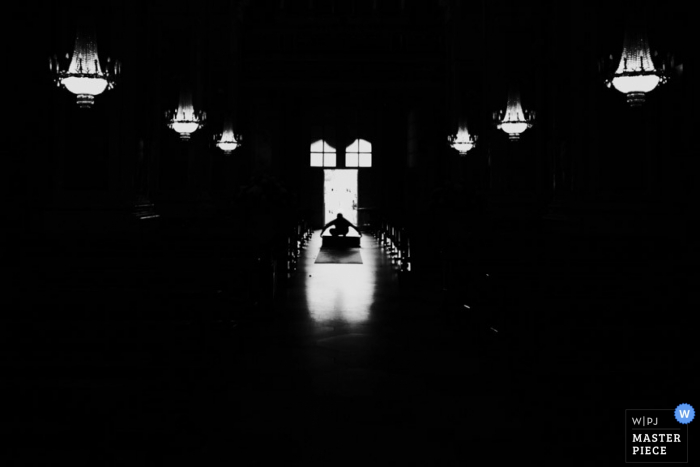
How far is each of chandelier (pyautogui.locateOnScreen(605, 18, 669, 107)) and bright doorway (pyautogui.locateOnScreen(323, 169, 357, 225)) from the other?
22.6 metres

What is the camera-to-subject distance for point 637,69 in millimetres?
6520

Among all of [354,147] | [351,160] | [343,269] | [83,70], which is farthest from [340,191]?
[83,70]

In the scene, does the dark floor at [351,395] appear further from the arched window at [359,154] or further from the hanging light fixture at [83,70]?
the arched window at [359,154]

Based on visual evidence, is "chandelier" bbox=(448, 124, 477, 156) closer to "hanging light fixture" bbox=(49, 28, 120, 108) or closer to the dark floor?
"hanging light fixture" bbox=(49, 28, 120, 108)

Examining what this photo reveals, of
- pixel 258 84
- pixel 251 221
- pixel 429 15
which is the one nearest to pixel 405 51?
pixel 429 15

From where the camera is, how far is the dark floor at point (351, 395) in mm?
2756

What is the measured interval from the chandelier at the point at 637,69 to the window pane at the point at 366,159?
882 inches

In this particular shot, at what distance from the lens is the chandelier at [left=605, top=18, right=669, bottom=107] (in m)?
6.50

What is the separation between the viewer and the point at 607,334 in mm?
3293

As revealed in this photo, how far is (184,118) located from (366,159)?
1787 centimetres

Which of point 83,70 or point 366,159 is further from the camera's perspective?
point 366,159

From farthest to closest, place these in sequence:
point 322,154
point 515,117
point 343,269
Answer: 1. point 322,154
2. point 343,269
3. point 515,117

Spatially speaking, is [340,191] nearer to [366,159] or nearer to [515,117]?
[366,159]

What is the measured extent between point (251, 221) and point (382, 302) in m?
4.39
